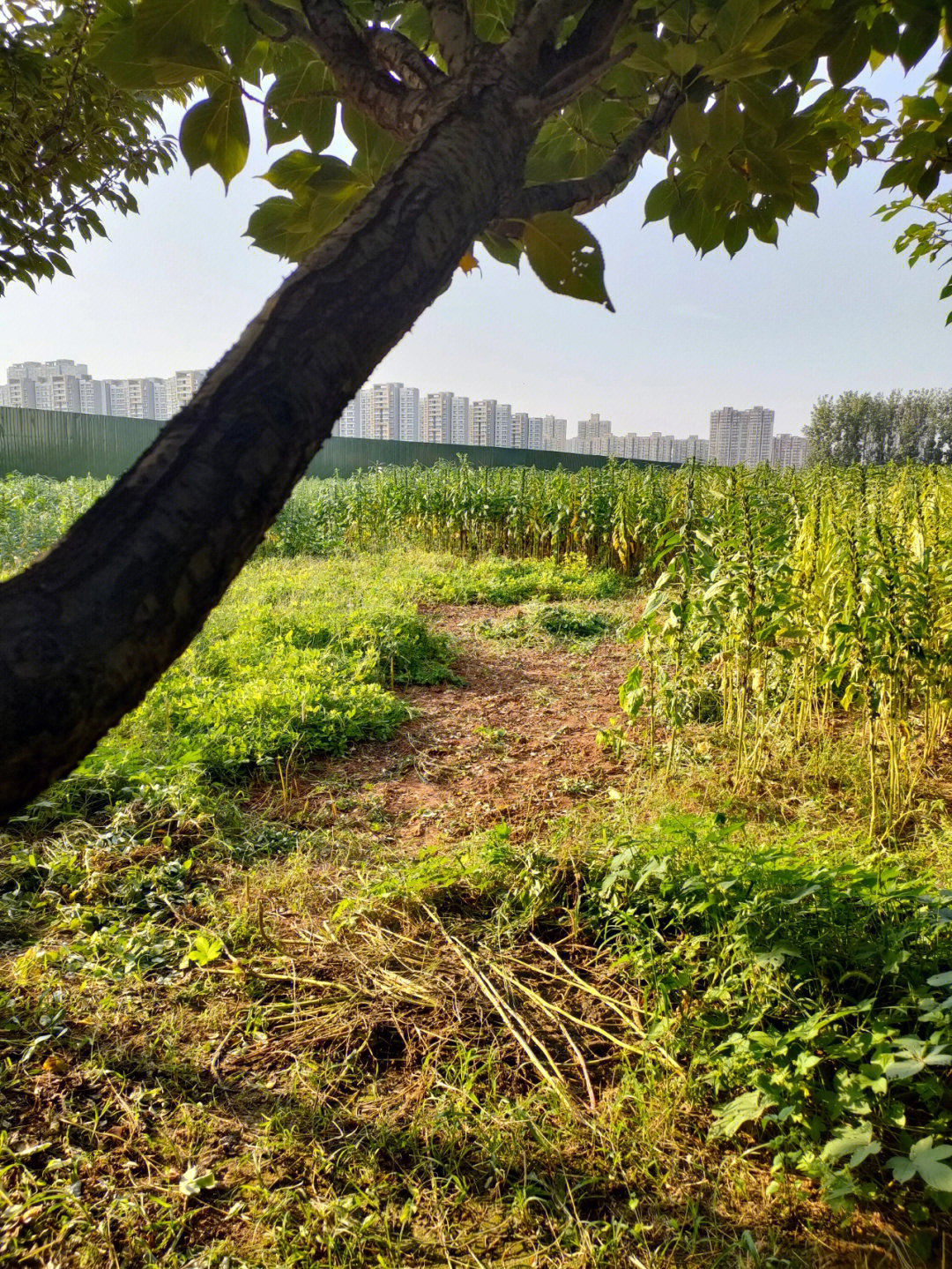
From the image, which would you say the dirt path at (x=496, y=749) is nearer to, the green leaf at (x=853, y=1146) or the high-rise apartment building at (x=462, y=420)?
the green leaf at (x=853, y=1146)

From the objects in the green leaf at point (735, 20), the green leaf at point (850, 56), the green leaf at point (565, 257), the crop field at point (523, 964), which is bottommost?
the crop field at point (523, 964)

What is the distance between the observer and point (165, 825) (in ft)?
10.2

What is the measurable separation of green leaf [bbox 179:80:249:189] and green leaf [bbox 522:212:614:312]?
431 mm

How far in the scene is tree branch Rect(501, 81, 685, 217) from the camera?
2.86 ft

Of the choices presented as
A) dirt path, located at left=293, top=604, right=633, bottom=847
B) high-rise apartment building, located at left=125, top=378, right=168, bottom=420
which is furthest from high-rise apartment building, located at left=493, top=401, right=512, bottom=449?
dirt path, located at left=293, top=604, right=633, bottom=847

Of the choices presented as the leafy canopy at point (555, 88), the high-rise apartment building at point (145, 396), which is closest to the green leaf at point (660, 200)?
the leafy canopy at point (555, 88)

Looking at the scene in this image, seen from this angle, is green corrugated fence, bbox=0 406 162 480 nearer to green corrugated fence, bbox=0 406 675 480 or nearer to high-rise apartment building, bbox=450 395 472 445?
green corrugated fence, bbox=0 406 675 480

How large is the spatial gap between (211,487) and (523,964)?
1893 millimetres

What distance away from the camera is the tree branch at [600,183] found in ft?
2.86

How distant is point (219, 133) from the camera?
42.0 inches

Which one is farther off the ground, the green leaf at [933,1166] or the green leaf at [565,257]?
the green leaf at [565,257]

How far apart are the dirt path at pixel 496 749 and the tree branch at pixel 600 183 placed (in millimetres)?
2393

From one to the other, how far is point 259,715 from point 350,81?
3532 mm

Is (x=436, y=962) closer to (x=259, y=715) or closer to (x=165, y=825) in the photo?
(x=165, y=825)
